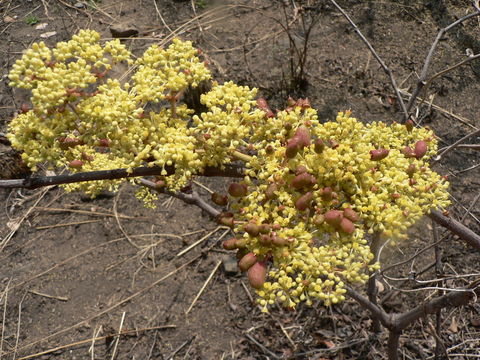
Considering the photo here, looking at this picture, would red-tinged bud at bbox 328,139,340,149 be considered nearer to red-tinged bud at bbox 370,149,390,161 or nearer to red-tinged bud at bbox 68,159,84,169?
red-tinged bud at bbox 370,149,390,161

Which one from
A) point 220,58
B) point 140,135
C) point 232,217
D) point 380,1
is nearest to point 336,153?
point 232,217

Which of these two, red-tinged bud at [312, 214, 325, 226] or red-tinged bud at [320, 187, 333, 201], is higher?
red-tinged bud at [320, 187, 333, 201]

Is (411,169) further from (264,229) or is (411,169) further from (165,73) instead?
(165,73)

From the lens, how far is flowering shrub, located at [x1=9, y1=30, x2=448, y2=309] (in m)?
1.17

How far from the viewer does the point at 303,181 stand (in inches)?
45.5

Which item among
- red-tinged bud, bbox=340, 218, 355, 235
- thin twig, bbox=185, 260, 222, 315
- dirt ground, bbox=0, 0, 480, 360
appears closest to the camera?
red-tinged bud, bbox=340, 218, 355, 235

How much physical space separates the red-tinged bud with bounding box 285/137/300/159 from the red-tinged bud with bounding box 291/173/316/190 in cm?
6

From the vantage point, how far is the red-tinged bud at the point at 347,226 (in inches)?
44.4

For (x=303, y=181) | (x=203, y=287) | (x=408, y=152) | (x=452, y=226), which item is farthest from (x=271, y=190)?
(x=203, y=287)

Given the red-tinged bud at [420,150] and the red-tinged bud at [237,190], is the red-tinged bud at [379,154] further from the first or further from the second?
the red-tinged bud at [237,190]

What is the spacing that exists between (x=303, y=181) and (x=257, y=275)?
11.3 inches

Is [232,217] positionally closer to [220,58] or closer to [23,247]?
[23,247]

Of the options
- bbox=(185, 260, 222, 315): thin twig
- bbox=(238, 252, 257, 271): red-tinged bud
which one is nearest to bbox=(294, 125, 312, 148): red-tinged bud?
bbox=(238, 252, 257, 271): red-tinged bud

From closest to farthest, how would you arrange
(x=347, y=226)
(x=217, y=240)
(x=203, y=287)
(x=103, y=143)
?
(x=347, y=226), (x=103, y=143), (x=203, y=287), (x=217, y=240)
